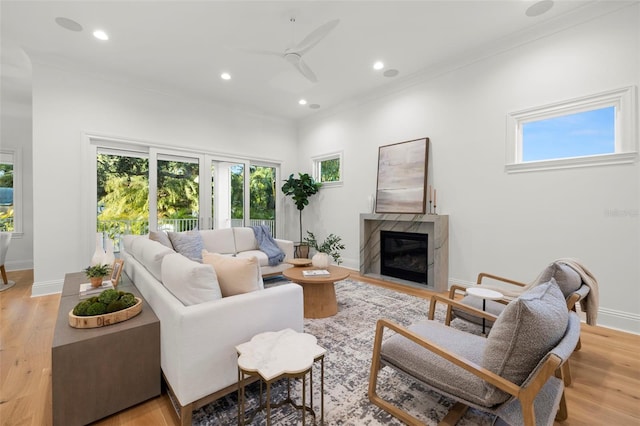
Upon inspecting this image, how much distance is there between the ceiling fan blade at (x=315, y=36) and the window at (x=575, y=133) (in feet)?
8.48

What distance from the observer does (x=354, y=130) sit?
5.55 metres

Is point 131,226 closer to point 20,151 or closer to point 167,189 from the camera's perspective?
point 167,189

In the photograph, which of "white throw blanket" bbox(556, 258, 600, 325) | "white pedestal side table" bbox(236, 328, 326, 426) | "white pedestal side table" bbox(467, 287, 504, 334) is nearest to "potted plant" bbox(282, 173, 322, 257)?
"white pedestal side table" bbox(467, 287, 504, 334)

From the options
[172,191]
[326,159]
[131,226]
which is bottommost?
[131,226]

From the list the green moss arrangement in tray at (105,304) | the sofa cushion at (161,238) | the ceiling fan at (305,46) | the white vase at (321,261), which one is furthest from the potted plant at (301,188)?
the green moss arrangement in tray at (105,304)

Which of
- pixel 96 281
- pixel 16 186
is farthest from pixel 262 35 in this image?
pixel 16 186

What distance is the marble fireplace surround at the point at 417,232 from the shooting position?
410cm

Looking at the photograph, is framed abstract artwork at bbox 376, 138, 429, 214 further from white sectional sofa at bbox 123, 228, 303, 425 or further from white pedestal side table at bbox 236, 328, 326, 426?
white pedestal side table at bbox 236, 328, 326, 426

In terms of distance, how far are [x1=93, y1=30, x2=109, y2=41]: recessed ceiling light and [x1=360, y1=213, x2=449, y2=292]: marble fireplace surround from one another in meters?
4.49

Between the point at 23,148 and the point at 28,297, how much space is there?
3608 mm

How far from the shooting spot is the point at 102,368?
5.19 ft

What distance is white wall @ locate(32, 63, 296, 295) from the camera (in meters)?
3.88

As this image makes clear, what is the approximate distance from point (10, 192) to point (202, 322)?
6903 mm

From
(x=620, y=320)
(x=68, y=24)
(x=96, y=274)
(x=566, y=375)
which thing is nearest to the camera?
(x=566, y=375)
